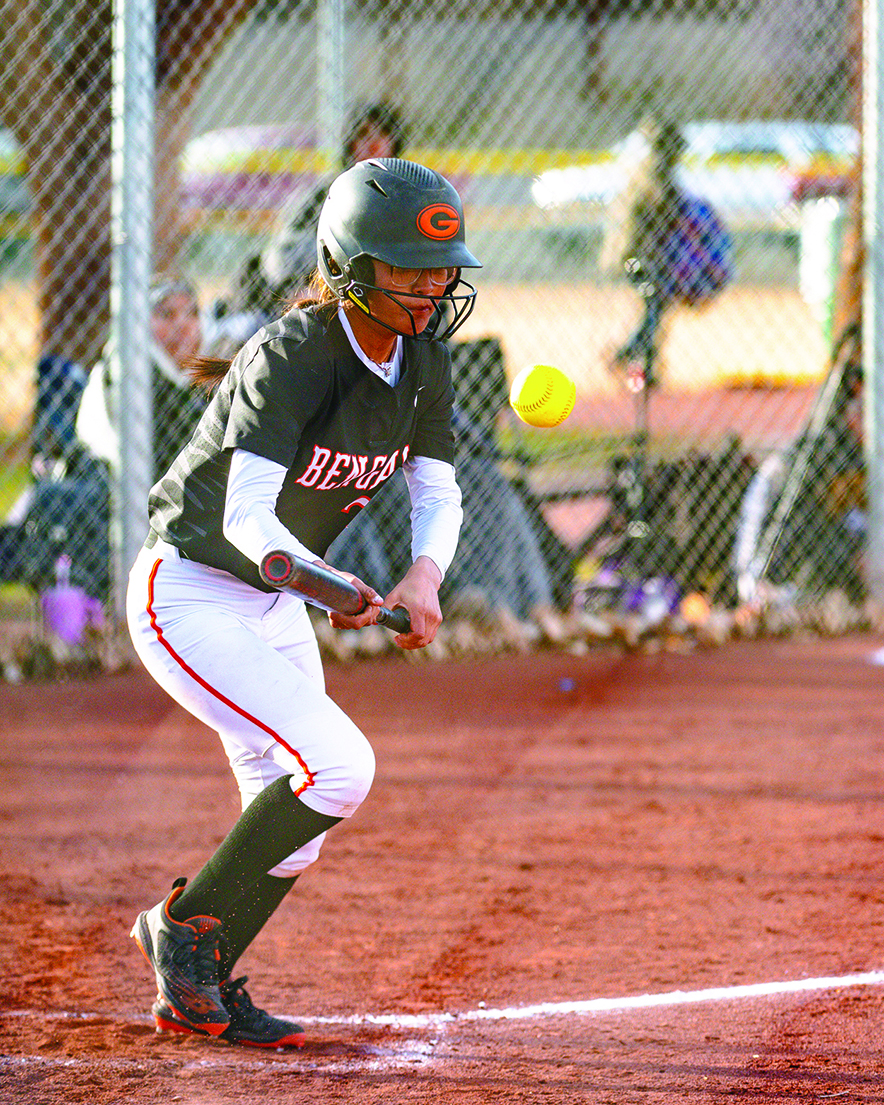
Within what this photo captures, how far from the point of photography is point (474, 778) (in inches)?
193

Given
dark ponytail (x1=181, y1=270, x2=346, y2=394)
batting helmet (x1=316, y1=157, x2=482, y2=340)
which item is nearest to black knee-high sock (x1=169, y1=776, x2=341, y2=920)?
dark ponytail (x1=181, y1=270, x2=346, y2=394)

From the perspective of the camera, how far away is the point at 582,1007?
300cm

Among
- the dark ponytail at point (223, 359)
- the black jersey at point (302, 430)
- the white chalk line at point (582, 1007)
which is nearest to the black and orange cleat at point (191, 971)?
the white chalk line at point (582, 1007)

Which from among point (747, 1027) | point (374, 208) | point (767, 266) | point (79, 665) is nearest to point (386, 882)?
point (747, 1027)

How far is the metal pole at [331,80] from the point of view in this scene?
708 cm

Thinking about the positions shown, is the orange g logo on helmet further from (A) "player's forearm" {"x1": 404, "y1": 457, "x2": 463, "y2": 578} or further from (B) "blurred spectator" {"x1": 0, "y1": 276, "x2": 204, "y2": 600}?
(B) "blurred spectator" {"x1": 0, "y1": 276, "x2": 204, "y2": 600}

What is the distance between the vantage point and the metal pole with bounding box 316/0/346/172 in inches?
279

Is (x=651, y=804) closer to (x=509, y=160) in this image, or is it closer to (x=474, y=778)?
(x=474, y=778)

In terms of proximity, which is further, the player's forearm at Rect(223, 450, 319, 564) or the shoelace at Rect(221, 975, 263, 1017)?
the shoelace at Rect(221, 975, 263, 1017)

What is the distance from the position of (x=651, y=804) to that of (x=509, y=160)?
610 centimetres

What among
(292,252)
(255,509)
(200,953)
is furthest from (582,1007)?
(292,252)

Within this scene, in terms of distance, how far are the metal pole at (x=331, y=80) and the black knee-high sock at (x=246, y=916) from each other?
14.8ft

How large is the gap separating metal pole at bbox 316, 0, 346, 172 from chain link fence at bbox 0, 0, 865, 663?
24mm

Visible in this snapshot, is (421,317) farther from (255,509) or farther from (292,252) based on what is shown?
(292,252)
